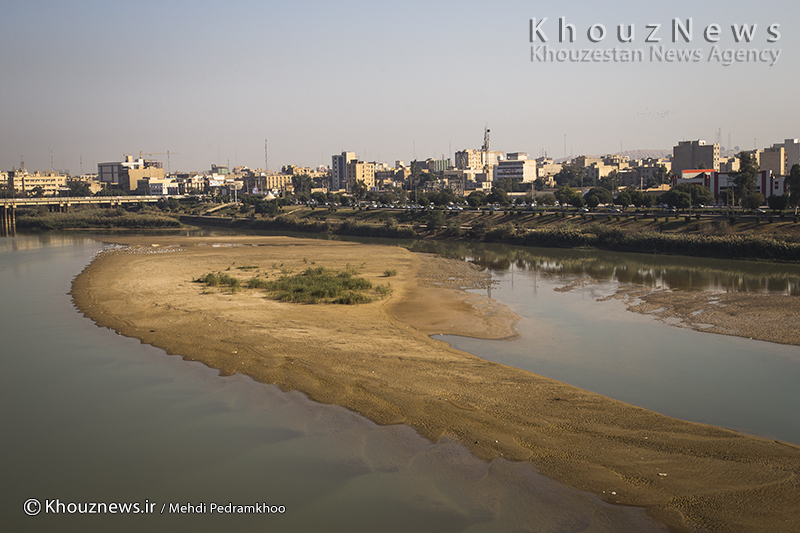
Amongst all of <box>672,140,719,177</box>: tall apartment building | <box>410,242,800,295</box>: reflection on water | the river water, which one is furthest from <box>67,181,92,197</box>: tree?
the river water

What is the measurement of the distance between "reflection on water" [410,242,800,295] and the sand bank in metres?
12.7

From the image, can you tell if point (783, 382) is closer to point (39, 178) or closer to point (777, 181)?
point (777, 181)

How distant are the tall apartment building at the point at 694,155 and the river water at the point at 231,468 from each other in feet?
426

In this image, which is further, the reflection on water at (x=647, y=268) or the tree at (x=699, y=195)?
the tree at (x=699, y=195)

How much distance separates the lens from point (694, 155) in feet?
429

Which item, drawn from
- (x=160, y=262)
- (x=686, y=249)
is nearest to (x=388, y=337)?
(x=160, y=262)

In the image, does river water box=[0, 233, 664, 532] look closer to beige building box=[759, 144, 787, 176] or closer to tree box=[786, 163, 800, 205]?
tree box=[786, 163, 800, 205]

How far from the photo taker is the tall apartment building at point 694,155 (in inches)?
5026

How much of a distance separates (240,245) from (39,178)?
13316 cm

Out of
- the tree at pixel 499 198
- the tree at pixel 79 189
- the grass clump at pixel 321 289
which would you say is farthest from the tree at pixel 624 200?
the tree at pixel 79 189

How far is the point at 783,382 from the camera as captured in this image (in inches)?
637
